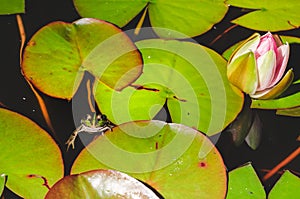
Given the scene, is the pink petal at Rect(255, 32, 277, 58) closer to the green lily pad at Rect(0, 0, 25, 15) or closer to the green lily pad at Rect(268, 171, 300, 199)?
the green lily pad at Rect(268, 171, 300, 199)

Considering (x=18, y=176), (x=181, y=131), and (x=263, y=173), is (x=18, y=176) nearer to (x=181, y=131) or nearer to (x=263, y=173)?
(x=181, y=131)

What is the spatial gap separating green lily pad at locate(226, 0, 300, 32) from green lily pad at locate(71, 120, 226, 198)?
41 centimetres

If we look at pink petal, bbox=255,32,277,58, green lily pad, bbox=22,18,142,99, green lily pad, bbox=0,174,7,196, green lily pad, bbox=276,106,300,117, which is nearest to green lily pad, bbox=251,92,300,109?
green lily pad, bbox=276,106,300,117

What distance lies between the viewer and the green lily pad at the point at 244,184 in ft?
3.43

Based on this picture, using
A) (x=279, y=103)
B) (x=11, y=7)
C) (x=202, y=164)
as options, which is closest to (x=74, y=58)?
(x=11, y=7)

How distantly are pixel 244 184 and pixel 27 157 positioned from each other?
1.57 feet

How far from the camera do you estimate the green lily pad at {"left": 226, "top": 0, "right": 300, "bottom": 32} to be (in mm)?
1306

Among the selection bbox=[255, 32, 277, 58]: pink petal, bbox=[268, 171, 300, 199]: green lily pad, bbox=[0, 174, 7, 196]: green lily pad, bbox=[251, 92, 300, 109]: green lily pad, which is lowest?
bbox=[268, 171, 300, 199]: green lily pad

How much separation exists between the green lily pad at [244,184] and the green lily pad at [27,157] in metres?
0.37

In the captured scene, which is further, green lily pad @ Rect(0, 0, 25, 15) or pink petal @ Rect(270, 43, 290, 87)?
green lily pad @ Rect(0, 0, 25, 15)

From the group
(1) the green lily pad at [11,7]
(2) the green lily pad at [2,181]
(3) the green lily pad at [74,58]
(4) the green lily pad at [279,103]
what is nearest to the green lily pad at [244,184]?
(4) the green lily pad at [279,103]

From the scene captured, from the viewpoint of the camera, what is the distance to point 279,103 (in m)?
1.19

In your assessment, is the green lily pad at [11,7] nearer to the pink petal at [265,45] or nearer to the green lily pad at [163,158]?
the green lily pad at [163,158]

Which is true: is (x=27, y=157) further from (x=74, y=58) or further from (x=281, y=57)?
(x=281, y=57)
